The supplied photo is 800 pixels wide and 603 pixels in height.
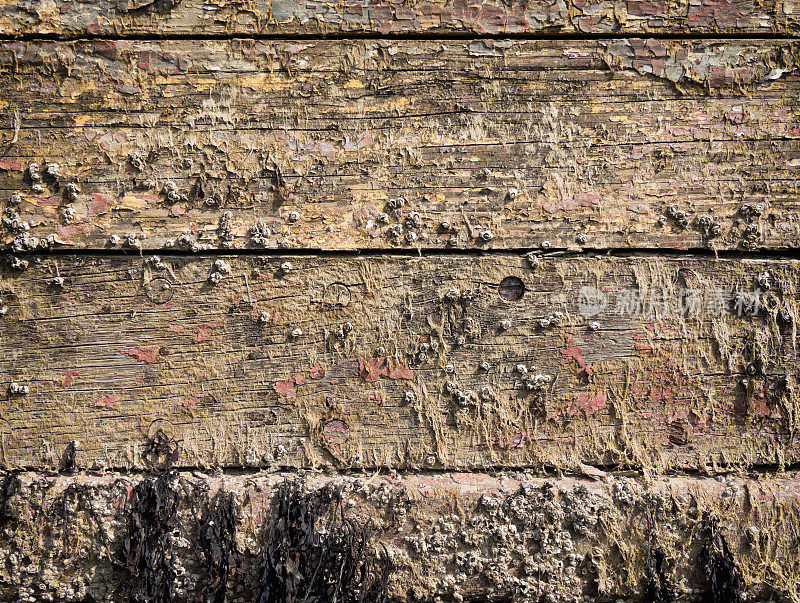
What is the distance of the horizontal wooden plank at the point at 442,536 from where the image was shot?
1170mm

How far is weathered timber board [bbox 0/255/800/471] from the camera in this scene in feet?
4.00

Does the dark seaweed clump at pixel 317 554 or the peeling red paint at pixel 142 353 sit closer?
the dark seaweed clump at pixel 317 554

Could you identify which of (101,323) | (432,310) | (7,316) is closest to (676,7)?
(432,310)

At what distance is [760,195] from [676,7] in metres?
0.49

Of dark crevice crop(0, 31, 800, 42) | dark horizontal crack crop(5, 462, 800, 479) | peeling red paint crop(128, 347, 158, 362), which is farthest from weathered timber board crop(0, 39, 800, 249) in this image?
dark horizontal crack crop(5, 462, 800, 479)

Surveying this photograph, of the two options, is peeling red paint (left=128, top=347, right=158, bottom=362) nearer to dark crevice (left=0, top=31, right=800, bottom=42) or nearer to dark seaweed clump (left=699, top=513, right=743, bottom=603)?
dark crevice (left=0, top=31, right=800, bottom=42)

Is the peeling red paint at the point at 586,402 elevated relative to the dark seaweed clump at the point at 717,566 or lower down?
elevated

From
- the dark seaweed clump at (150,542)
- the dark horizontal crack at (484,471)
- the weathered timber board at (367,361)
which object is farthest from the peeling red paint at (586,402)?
the dark seaweed clump at (150,542)

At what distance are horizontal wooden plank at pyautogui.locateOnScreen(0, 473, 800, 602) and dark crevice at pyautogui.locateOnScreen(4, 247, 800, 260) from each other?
0.55m

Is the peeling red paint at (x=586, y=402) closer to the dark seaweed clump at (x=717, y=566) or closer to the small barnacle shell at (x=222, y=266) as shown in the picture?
the dark seaweed clump at (x=717, y=566)

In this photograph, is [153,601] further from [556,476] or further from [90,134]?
[90,134]

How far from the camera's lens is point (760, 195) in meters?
1.21

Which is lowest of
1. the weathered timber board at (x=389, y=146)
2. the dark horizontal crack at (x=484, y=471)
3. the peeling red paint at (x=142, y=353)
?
the dark horizontal crack at (x=484, y=471)

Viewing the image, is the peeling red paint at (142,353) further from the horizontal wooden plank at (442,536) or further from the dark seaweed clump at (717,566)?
the dark seaweed clump at (717,566)
